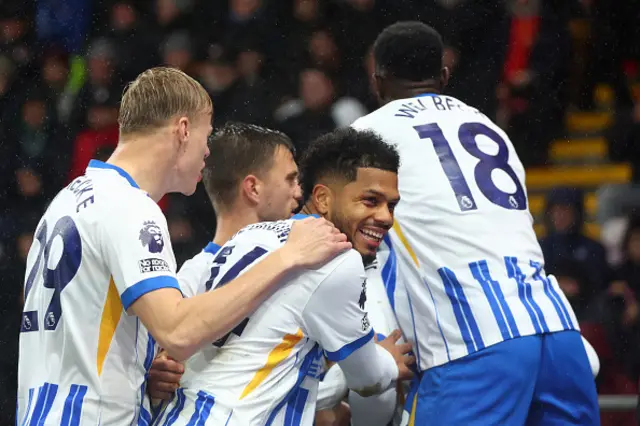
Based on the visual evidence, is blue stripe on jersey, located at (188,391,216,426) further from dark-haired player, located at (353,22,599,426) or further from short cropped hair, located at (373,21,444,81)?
short cropped hair, located at (373,21,444,81)

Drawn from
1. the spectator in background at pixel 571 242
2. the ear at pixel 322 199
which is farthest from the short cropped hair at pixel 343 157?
the spectator in background at pixel 571 242

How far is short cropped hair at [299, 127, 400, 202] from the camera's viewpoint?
10.3 feet

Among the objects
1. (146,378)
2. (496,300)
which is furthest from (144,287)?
(496,300)

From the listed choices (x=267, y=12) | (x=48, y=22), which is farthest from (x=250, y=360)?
(x=48, y=22)

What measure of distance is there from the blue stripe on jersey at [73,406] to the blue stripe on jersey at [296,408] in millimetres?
597

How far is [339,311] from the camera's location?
2.84 m

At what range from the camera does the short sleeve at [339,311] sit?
2840 mm

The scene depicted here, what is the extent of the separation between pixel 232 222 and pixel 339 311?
1143 mm

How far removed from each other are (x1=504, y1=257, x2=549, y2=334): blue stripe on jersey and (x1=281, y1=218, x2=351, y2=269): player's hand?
3.14 feet

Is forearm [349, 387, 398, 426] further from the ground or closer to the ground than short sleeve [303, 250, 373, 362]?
closer to the ground

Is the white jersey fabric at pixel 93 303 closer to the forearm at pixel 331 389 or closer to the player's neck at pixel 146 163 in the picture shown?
the player's neck at pixel 146 163

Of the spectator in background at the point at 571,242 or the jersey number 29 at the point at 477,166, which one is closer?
the jersey number 29 at the point at 477,166

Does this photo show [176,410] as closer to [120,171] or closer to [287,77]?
[120,171]

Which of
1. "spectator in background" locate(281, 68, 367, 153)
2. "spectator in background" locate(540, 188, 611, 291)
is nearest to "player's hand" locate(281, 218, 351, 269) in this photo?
"spectator in background" locate(281, 68, 367, 153)
